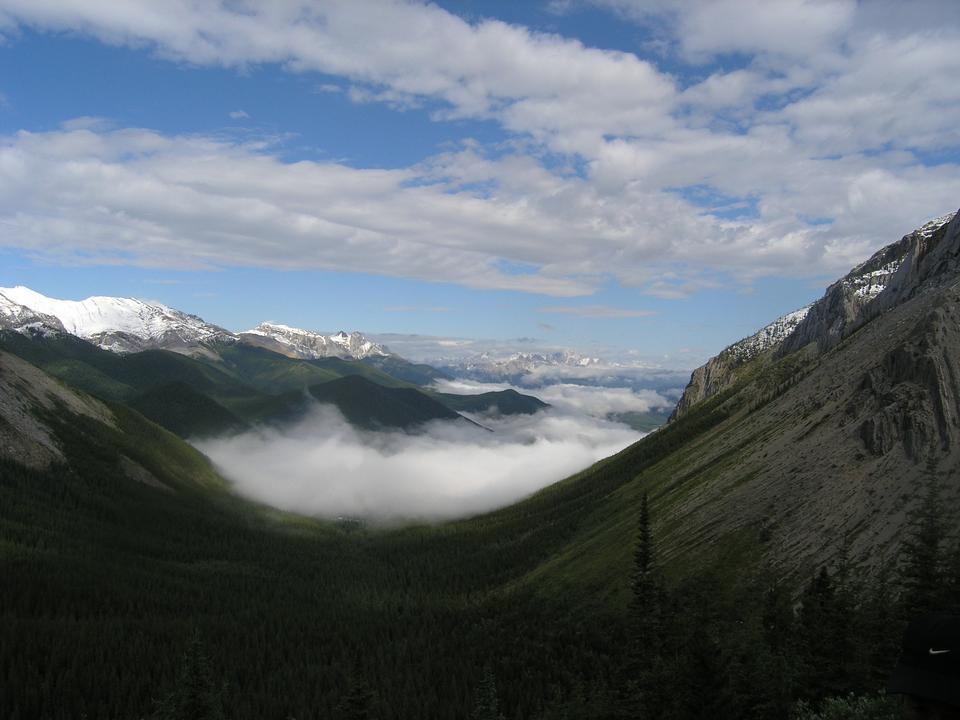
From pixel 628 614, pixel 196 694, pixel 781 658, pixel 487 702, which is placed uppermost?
pixel 781 658

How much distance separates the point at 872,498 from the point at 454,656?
103 m

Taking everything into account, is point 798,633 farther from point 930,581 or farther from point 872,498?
point 872,498

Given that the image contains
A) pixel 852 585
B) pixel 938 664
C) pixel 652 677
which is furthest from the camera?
pixel 852 585

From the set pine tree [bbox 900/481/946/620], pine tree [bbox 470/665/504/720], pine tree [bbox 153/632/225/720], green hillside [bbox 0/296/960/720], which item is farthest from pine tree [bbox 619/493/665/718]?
pine tree [bbox 153/632/225/720]

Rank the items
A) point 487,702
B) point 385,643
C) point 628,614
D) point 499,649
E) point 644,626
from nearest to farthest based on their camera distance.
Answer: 1. point 487,702
2. point 644,626
3. point 628,614
4. point 499,649
5. point 385,643

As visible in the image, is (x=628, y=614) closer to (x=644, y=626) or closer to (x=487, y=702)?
(x=644, y=626)

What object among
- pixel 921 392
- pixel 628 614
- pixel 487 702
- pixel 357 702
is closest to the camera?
pixel 357 702

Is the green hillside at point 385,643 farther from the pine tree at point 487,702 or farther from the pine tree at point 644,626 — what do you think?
the pine tree at point 487,702

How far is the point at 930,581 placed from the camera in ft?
220

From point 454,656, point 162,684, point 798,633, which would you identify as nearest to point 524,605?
point 454,656

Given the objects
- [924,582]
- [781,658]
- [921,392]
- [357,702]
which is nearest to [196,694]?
[357,702]

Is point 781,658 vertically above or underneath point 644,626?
above

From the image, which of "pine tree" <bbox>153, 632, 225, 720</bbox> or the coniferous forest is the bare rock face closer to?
the coniferous forest

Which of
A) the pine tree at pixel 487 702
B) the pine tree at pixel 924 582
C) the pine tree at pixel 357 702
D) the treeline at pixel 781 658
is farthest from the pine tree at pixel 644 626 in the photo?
the pine tree at pixel 357 702
